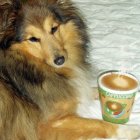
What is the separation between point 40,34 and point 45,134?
1.74 feet

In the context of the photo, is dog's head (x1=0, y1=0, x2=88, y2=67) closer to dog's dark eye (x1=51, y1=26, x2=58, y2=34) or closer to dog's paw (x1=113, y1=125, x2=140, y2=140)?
dog's dark eye (x1=51, y1=26, x2=58, y2=34)

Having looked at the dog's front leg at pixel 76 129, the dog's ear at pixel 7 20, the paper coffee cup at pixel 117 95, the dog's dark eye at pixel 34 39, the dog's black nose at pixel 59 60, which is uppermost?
the dog's ear at pixel 7 20

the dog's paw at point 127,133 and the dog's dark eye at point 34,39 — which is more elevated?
the dog's dark eye at point 34,39

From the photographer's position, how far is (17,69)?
184 cm

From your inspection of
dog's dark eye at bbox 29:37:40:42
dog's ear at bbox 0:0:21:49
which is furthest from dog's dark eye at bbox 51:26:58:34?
dog's ear at bbox 0:0:21:49

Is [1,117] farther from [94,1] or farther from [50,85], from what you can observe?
[94,1]

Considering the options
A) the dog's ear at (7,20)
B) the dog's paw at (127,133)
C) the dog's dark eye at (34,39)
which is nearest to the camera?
the dog's ear at (7,20)

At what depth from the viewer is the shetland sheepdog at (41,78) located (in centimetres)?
178

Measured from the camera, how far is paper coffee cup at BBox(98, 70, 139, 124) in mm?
1818

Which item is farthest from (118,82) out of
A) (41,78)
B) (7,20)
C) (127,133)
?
(7,20)

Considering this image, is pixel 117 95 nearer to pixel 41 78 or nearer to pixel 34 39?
pixel 41 78

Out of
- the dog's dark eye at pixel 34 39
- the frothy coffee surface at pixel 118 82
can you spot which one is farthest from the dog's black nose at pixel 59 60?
the frothy coffee surface at pixel 118 82

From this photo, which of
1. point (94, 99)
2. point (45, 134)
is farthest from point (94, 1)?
point (45, 134)

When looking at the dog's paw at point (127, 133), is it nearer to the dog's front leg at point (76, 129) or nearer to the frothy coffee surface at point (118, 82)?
the dog's front leg at point (76, 129)
